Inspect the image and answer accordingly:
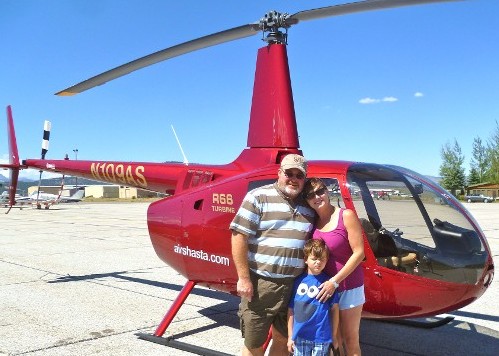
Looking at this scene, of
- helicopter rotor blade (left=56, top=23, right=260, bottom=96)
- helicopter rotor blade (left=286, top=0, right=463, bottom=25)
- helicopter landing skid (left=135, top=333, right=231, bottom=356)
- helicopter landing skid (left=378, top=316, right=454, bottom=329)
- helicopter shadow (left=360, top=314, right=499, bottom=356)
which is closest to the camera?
helicopter rotor blade (left=286, top=0, right=463, bottom=25)

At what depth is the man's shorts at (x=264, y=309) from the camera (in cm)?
323

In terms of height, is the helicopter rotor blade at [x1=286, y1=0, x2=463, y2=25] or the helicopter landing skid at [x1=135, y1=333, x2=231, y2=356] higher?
the helicopter rotor blade at [x1=286, y1=0, x2=463, y2=25]

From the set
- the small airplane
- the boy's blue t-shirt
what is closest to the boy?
the boy's blue t-shirt

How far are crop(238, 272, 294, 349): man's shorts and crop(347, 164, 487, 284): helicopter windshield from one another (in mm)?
1040

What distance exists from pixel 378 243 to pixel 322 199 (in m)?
1.07

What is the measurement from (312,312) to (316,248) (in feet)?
1.36

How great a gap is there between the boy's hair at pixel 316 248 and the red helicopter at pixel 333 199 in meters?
0.98

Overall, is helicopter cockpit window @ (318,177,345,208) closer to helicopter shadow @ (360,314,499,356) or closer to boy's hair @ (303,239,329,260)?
boy's hair @ (303,239,329,260)

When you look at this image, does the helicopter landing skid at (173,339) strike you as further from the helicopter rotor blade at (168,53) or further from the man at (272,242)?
the helicopter rotor blade at (168,53)

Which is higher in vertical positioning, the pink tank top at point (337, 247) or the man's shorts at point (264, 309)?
the pink tank top at point (337, 247)

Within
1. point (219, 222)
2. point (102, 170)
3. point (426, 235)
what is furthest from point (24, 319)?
point (426, 235)

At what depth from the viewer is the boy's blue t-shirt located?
3.07 meters

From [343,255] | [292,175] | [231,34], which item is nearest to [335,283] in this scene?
[343,255]

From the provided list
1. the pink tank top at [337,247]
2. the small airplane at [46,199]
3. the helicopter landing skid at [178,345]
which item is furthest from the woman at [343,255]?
the small airplane at [46,199]
